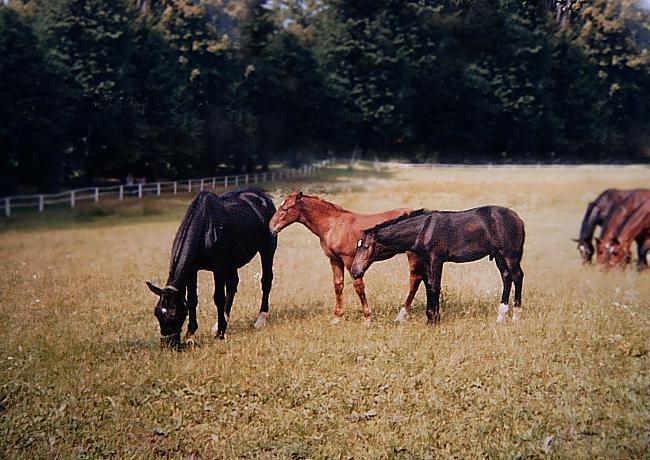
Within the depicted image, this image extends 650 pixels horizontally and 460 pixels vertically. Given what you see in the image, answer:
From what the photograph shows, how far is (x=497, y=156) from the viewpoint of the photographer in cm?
513

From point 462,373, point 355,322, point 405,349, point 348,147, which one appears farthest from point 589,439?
point 348,147

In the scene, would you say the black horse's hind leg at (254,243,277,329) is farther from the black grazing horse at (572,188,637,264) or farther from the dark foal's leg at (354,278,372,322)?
the black grazing horse at (572,188,637,264)

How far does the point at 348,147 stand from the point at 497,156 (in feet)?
3.71

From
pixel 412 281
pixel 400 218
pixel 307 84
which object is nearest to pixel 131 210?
pixel 307 84

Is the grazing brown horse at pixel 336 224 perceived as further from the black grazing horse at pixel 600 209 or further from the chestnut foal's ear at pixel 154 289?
the black grazing horse at pixel 600 209

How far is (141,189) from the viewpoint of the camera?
4.53 m

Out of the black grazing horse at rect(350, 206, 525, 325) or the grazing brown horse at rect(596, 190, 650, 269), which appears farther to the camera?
the grazing brown horse at rect(596, 190, 650, 269)

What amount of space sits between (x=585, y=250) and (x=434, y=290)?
4.91 feet

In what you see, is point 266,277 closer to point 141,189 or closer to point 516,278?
point 141,189

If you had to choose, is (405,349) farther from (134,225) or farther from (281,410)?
(134,225)

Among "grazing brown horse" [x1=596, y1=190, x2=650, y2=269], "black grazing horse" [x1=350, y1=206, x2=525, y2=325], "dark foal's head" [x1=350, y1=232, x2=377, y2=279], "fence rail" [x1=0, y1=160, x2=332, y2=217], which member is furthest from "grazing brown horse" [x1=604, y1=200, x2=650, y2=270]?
"fence rail" [x1=0, y1=160, x2=332, y2=217]

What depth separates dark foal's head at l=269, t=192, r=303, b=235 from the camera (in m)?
4.65

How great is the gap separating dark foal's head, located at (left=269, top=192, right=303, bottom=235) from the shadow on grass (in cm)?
7

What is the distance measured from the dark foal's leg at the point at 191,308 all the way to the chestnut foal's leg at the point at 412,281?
52.1 inches
